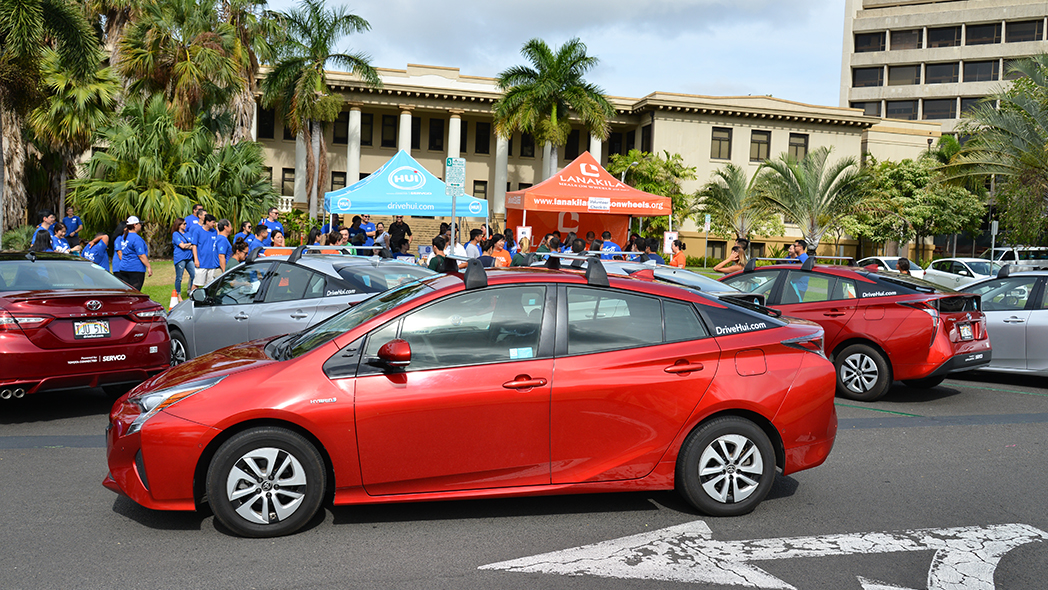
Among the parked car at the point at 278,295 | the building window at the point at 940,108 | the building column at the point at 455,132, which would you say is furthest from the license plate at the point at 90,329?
the building window at the point at 940,108

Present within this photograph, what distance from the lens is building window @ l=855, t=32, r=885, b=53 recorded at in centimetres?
6850

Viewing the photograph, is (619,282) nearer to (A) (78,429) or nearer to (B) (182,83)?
(A) (78,429)

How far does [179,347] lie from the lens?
941cm

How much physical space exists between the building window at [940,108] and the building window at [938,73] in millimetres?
1696

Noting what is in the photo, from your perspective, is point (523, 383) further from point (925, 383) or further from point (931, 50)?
point (931, 50)

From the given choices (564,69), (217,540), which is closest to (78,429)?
(217,540)

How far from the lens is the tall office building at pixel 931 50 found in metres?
64.8

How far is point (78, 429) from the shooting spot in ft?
23.5

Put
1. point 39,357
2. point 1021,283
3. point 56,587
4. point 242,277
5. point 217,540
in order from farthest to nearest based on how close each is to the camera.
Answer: point 1021,283 → point 242,277 → point 39,357 → point 217,540 → point 56,587

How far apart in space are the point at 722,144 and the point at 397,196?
3040 centimetres

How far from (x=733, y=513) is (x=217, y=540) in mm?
3024

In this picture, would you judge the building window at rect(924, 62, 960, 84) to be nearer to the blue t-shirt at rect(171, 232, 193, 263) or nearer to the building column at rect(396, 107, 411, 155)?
the building column at rect(396, 107, 411, 155)

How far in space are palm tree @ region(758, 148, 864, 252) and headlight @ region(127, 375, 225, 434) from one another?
98.4 ft

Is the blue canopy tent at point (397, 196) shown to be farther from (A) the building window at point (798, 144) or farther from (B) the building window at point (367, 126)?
(A) the building window at point (798, 144)
